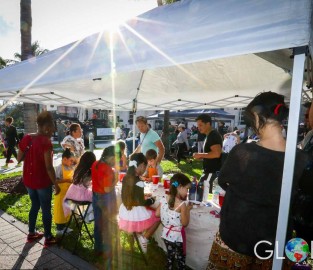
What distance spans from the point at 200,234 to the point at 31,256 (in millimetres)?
2528

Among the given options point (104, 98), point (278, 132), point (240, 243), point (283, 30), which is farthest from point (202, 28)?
point (104, 98)

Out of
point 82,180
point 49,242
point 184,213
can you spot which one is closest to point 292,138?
point 184,213

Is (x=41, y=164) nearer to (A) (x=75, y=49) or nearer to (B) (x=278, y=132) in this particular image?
(A) (x=75, y=49)

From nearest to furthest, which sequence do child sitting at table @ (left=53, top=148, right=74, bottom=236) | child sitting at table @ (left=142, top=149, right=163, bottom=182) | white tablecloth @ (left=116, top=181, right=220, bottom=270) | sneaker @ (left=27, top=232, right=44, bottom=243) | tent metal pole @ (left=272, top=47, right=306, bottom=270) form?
tent metal pole @ (left=272, top=47, right=306, bottom=270)
white tablecloth @ (left=116, top=181, right=220, bottom=270)
sneaker @ (left=27, top=232, right=44, bottom=243)
child sitting at table @ (left=53, top=148, right=74, bottom=236)
child sitting at table @ (left=142, top=149, right=163, bottom=182)

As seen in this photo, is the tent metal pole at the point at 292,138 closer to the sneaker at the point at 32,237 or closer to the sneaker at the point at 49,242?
the sneaker at the point at 49,242

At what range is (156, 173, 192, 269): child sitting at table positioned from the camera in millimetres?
2779

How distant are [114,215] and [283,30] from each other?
3.15 m

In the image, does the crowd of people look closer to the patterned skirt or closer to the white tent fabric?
the patterned skirt

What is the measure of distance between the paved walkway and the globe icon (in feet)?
8.77

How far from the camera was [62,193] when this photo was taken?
13.6 feet

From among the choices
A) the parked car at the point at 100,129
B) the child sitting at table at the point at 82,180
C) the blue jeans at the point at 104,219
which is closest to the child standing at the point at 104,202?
the blue jeans at the point at 104,219

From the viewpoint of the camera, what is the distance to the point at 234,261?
5.54 ft

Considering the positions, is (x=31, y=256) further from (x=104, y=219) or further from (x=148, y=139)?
(x=148, y=139)

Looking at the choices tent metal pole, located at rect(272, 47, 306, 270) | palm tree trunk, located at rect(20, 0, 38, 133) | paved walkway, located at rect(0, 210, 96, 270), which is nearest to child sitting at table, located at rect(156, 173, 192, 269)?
paved walkway, located at rect(0, 210, 96, 270)
